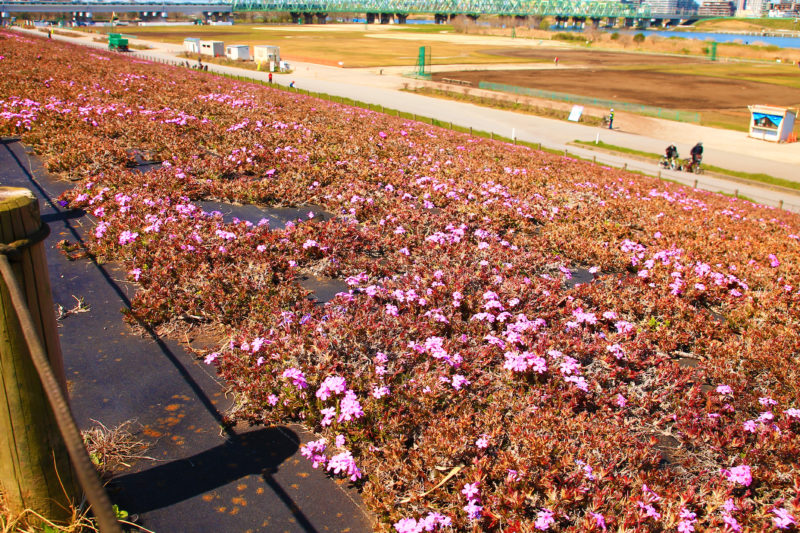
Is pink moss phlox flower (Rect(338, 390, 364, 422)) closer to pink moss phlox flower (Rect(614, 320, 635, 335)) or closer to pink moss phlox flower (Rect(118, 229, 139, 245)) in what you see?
pink moss phlox flower (Rect(614, 320, 635, 335))

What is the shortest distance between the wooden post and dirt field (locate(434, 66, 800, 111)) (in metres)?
60.4

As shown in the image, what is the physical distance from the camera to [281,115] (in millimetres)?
18312

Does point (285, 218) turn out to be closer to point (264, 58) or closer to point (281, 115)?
point (281, 115)

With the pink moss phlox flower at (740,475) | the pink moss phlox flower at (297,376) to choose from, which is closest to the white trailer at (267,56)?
the pink moss phlox flower at (297,376)

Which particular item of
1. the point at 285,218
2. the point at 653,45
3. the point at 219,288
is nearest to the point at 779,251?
the point at 285,218

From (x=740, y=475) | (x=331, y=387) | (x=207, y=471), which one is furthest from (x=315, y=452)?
(x=740, y=475)

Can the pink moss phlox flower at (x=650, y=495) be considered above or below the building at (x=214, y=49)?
below

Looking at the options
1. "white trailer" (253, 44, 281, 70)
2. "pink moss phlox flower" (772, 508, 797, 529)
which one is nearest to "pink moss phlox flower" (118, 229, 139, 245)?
"pink moss phlox flower" (772, 508, 797, 529)

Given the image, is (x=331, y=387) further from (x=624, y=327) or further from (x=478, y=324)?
(x=624, y=327)

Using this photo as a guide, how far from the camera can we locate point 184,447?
15.7ft

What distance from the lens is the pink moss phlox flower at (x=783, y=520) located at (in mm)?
4155

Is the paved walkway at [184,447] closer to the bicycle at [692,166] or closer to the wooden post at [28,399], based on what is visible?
the wooden post at [28,399]

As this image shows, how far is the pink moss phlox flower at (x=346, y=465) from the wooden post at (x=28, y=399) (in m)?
1.73

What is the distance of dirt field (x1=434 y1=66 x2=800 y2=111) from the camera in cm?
5956
